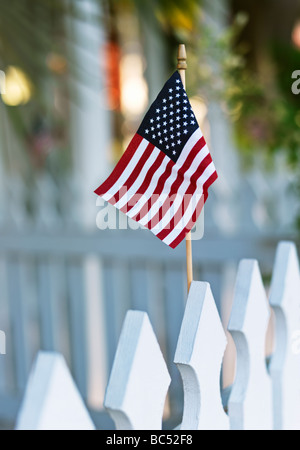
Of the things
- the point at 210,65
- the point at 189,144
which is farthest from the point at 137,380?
the point at 210,65

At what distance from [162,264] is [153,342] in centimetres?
191

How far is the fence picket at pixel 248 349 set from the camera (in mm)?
1128

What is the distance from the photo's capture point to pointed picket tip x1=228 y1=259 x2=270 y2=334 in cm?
112

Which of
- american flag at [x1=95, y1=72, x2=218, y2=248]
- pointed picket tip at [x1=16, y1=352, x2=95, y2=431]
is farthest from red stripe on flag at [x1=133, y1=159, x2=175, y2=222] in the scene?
pointed picket tip at [x1=16, y1=352, x2=95, y2=431]

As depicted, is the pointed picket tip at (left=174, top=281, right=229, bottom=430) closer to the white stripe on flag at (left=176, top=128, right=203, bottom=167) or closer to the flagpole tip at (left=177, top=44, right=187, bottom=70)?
the white stripe on flag at (left=176, top=128, right=203, bottom=167)

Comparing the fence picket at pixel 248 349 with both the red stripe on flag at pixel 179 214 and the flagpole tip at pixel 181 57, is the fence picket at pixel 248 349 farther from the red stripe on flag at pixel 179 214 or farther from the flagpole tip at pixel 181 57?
the flagpole tip at pixel 181 57

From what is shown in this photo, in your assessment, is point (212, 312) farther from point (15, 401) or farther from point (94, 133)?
point (94, 133)

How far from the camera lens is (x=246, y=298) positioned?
113 cm

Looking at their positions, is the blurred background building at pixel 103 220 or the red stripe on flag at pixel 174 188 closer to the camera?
the red stripe on flag at pixel 174 188

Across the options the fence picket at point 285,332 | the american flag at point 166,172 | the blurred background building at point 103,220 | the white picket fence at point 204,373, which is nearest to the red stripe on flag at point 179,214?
the american flag at point 166,172

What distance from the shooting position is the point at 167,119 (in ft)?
3.28

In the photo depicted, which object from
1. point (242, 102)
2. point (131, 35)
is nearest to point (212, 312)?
point (242, 102)

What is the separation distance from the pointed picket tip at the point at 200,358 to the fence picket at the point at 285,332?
211 millimetres

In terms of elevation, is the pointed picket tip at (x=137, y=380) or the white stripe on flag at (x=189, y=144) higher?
the white stripe on flag at (x=189, y=144)
